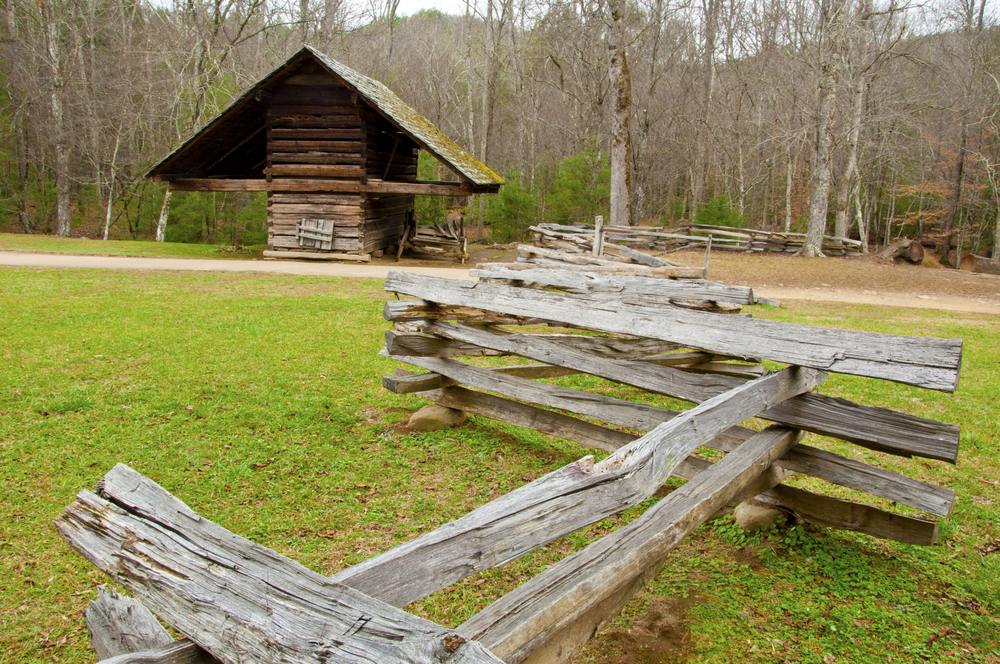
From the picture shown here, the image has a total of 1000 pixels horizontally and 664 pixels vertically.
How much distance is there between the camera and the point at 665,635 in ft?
10.5

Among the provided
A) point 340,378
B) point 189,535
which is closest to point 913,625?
point 189,535

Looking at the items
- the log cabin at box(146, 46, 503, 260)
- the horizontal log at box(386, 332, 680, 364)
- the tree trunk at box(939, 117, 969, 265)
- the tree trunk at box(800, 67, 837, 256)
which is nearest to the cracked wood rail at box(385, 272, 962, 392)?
the horizontal log at box(386, 332, 680, 364)

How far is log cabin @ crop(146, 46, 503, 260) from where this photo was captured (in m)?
17.0

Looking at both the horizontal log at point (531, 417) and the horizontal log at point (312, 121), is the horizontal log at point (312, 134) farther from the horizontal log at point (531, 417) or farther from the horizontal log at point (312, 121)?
the horizontal log at point (531, 417)

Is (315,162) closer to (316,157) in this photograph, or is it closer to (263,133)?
(316,157)

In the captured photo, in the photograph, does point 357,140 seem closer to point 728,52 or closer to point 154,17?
point 154,17

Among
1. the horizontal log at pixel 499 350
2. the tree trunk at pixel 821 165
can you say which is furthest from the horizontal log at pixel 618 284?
the tree trunk at pixel 821 165

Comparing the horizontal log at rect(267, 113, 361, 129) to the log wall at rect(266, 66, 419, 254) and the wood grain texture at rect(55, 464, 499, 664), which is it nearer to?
the log wall at rect(266, 66, 419, 254)

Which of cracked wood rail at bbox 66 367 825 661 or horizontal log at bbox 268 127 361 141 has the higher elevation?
horizontal log at bbox 268 127 361 141

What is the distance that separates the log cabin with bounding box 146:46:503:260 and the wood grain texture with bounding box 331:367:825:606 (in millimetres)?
14663

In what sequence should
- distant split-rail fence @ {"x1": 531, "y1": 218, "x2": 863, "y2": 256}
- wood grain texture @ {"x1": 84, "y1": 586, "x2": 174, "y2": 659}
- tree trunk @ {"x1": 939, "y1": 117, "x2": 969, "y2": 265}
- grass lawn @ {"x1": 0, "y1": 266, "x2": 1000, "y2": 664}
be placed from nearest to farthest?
wood grain texture @ {"x1": 84, "y1": 586, "x2": 174, "y2": 659}
grass lawn @ {"x1": 0, "y1": 266, "x2": 1000, "y2": 664}
distant split-rail fence @ {"x1": 531, "y1": 218, "x2": 863, "y2": 256}
tree trunk @ {"x1": 939, "y1": 117, "x2": 969, "y2": 265}

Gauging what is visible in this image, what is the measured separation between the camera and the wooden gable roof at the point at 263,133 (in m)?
16.1

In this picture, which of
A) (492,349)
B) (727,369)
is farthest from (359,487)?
(727,369)

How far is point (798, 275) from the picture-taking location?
56.3ft
